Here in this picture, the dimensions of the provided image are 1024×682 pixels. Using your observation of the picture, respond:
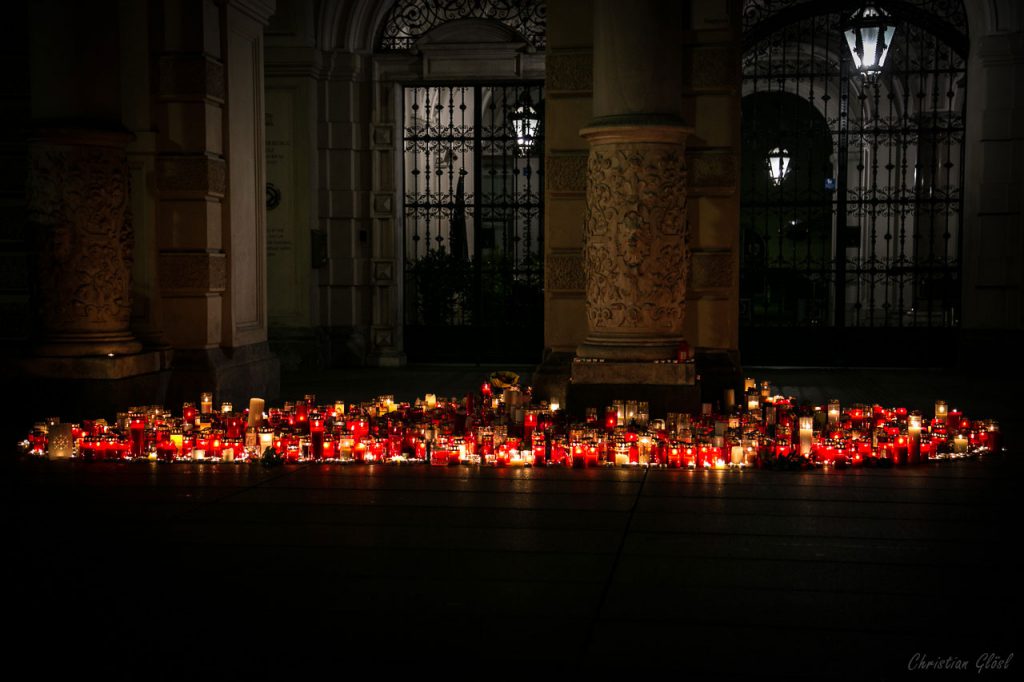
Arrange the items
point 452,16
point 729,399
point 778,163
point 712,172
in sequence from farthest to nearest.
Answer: point 452,16 < point 778,163 < point 712,172 < point 729,399

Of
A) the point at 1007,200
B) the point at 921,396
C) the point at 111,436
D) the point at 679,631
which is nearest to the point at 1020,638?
the point at 679,631

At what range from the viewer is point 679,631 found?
3.72 metres

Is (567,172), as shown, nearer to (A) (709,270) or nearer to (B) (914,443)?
(A) (709,270)

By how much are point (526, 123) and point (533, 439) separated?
28.8ft

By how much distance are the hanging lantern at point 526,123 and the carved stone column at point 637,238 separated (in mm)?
6637

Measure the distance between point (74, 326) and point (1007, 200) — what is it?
10971 mm

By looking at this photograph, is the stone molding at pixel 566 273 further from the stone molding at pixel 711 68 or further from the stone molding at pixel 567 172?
the stone molding at pixel 711 68

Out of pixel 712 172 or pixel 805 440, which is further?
pixel 712 172

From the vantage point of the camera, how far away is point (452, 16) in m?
16.0

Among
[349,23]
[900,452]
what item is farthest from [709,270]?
[349,23]

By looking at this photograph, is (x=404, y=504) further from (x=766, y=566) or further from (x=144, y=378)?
(x=144, y=378)

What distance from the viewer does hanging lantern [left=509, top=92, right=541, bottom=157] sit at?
15.5 meters

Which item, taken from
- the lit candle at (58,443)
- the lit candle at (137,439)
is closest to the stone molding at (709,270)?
the lit candle at (137,439)

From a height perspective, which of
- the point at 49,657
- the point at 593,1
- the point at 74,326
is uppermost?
the point at 593,1
